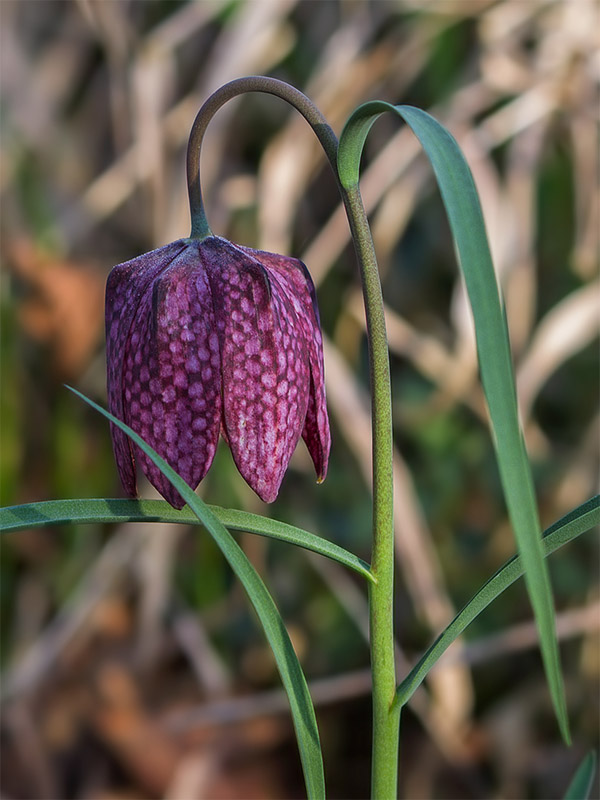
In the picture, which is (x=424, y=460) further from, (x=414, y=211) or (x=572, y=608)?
(x=414, y=211)

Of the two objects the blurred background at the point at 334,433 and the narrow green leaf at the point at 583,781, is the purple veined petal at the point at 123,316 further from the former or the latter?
the blurred background at the point at 334,433

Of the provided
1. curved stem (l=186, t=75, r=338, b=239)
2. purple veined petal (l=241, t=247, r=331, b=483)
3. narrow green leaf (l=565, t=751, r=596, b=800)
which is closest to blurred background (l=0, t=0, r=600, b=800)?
narrow green leaf (l=565, t=751, r=596, b=800)

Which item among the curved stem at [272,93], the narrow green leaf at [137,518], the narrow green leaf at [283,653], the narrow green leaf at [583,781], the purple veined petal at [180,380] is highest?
the curved stem at [272,93]

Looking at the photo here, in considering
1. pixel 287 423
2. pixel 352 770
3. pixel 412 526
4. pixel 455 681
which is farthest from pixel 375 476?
pixel 352 770

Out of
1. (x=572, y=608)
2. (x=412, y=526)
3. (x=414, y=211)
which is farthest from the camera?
(x=414, y=211)

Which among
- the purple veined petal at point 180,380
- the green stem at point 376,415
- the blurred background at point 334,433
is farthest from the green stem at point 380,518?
the blurred background at point 334,433

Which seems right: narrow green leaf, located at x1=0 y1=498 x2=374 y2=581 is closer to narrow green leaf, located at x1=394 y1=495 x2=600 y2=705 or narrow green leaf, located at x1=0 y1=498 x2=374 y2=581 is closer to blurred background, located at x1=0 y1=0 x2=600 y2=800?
narrow green leaf, located at x1=394 y1=495 x2=600 y2=705
